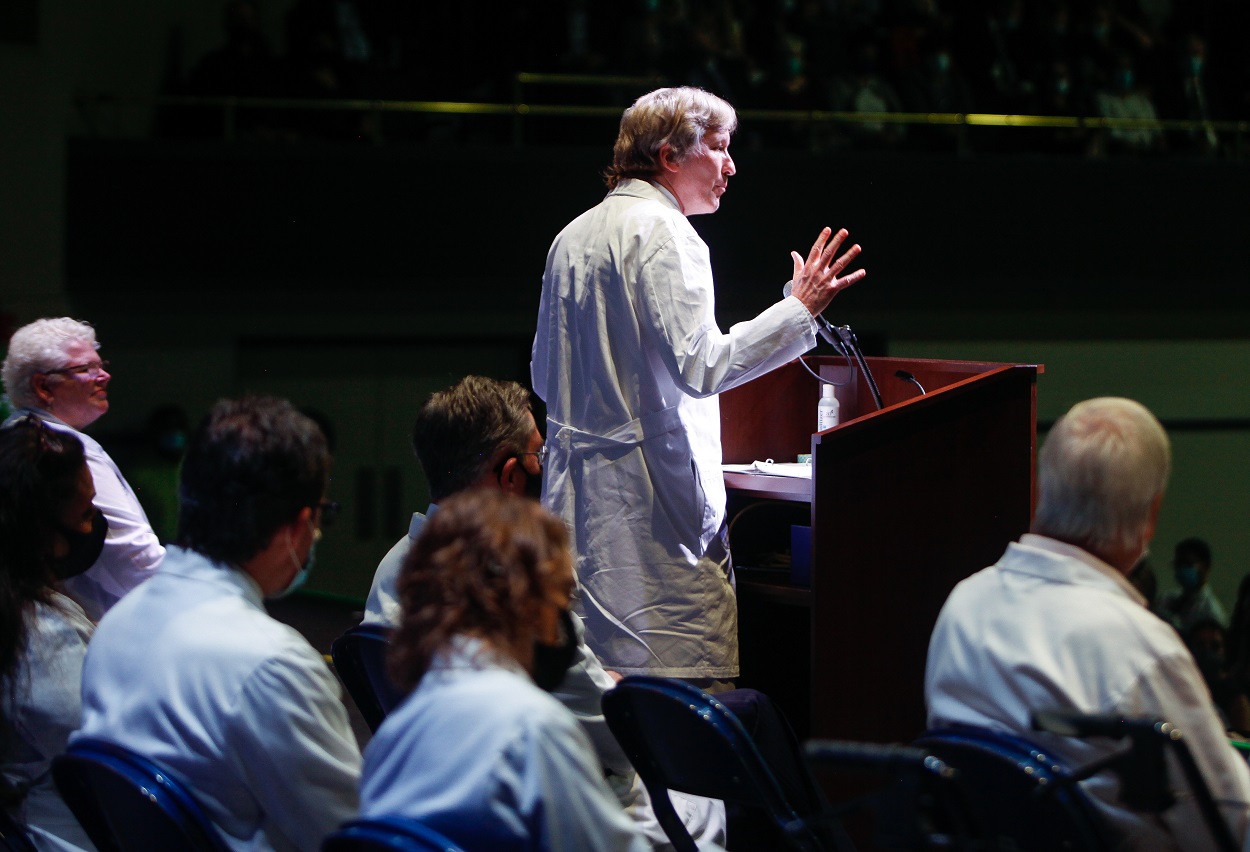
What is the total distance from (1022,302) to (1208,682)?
3.68 m

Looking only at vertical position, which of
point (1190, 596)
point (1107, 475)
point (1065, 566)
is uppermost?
point (1107, 475)

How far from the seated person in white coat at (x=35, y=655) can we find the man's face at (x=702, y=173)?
128 cm

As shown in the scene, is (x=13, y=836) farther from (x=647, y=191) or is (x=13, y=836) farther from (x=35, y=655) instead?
(x=647, y=191)

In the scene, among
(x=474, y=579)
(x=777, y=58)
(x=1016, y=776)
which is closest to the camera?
(x=474, y=579)

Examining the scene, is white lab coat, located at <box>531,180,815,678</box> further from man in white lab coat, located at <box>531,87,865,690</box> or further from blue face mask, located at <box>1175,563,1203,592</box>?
blue face mask, located at <box>1175,563,1203,592</box>

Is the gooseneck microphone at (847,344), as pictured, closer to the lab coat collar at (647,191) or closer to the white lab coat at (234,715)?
the lab coat collar at (647,191)

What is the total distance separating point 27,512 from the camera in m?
2.29

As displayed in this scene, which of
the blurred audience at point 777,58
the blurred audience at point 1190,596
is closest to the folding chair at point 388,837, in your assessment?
the blurred audience at point 1190,596

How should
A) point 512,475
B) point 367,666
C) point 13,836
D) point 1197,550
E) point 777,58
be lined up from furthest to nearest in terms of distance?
point 777,58 → point 1197,550 → point 512,475 → point 367,666 → point 13,836

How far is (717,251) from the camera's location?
797 cm

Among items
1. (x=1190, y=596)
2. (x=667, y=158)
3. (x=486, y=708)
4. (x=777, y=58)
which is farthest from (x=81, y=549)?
(x=777, y=58)

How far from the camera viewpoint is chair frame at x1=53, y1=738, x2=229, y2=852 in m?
1.57

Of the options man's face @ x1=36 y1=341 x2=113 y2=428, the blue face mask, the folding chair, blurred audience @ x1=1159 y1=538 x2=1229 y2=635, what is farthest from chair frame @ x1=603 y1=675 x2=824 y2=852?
the blue face mask

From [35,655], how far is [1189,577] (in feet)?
19.3
